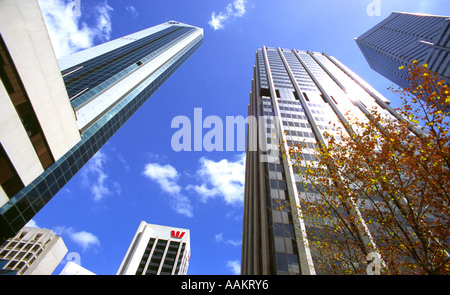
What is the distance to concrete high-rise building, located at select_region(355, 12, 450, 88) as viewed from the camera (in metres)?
70.1

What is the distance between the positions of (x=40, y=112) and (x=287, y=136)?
3731 cm

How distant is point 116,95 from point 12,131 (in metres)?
32.6

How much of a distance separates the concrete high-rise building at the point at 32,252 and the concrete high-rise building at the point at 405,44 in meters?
140

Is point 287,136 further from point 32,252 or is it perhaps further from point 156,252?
point 32,252

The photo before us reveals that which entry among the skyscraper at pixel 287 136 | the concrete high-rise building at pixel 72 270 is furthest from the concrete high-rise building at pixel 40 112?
the concrete high-rise building at pixel 72 270

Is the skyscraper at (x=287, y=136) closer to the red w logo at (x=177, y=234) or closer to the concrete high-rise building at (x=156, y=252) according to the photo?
the concrete high-rise building at (x=156, y=252)

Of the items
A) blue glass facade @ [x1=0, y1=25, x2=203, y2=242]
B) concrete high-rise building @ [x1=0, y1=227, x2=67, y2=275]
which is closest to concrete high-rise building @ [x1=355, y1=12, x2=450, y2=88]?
blue glass facade @ [x1=0, y1=25, x2=203, y2=242]

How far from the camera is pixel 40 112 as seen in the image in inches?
773

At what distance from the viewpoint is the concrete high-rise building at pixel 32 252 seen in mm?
53125

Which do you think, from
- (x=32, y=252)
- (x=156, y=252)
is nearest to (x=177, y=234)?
(x=156, y=252)
